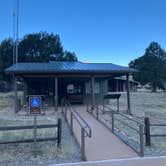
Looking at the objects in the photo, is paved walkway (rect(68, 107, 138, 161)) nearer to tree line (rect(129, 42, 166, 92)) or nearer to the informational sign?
the informational sign

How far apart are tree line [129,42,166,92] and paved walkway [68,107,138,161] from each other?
40.2 meters

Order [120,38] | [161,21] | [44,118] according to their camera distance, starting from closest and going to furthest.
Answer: [44,118] < [161,21] < [120,38]

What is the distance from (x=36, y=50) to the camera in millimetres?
44719

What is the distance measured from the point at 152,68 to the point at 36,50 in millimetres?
20581

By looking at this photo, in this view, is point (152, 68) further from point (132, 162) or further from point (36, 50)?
point (132, 162)

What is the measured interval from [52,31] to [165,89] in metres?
23.2

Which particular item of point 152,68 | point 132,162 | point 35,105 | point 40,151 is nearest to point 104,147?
point 132,162

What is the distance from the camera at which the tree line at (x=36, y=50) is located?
43184mm

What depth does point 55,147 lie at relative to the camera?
8.96m

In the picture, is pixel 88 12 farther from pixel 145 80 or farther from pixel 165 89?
pixel 165 89

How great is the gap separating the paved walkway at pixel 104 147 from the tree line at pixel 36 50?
33.0 meters

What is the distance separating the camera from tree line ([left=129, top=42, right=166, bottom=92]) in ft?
164

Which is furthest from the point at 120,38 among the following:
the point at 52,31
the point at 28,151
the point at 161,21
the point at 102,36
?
the point at 28,151

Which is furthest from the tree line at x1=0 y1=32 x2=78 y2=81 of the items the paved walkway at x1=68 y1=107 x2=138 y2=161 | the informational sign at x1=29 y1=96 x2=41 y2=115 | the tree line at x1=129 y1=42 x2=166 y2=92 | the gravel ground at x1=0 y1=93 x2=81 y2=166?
the informational sign at x1=29 y1=96 x2=41 y2=115
